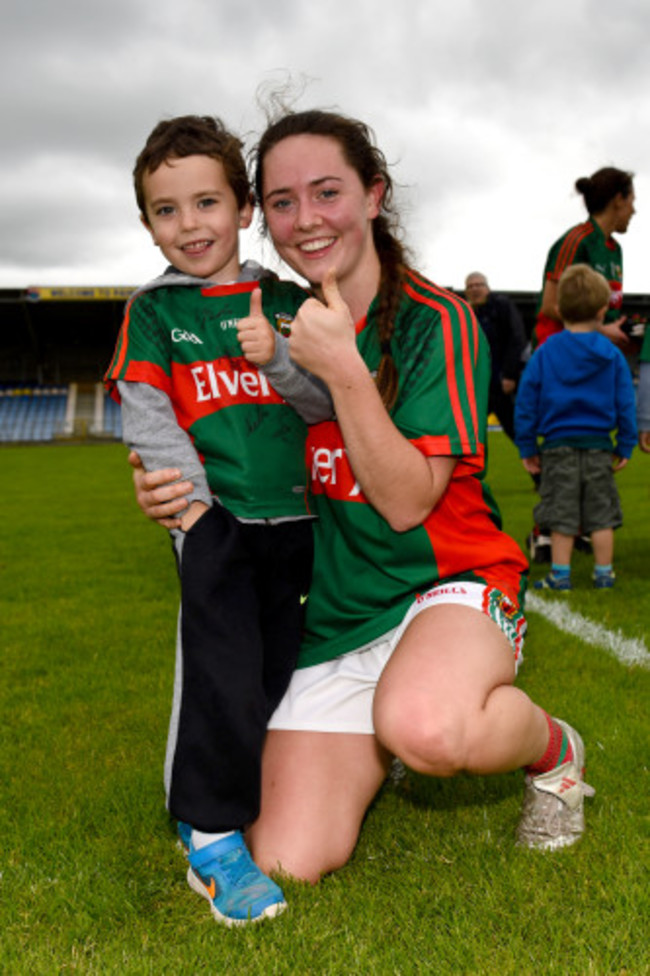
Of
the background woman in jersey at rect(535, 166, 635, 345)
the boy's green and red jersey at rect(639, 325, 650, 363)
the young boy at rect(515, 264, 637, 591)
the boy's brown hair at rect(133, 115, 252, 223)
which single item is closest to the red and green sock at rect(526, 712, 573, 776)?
the boy's brown hair at rect(133, 115, 252, 223)

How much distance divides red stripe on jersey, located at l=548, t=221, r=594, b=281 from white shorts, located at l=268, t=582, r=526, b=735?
11.6ft

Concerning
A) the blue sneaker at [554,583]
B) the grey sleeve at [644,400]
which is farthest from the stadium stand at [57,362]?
the grey sleeve at [644,400]

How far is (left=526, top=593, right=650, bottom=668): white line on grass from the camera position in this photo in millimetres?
3914

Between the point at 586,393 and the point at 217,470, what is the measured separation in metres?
3.49

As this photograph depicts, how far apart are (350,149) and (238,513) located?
36.8 inches

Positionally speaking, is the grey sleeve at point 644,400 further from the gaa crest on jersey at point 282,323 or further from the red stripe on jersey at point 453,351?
the gaa crest on jersey at point 282,323

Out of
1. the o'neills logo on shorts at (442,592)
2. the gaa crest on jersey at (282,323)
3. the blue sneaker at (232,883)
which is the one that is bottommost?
the blue sneaker at (232,883)

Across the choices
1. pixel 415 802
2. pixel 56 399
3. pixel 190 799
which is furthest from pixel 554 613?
pixel 56 399

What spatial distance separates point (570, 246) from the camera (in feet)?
18.3

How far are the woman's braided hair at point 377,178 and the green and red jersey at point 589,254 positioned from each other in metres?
3.23

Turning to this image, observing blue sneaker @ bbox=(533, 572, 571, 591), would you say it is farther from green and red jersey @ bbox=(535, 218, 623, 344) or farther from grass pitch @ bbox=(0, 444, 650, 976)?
green and red jersey @ bbox=(535, 218, 623, 344)

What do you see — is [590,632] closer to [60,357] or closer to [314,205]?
[314,205]

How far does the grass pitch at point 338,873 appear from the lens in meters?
1.82

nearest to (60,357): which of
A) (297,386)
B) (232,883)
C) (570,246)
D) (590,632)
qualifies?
(570,246)
